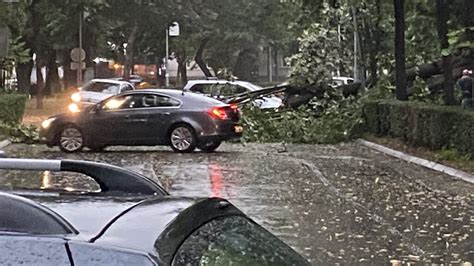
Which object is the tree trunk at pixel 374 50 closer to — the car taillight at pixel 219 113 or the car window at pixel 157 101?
the car taillight at pixel 219 113

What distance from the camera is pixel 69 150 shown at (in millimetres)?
24984

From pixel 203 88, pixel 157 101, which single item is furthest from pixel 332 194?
pixel 203 88

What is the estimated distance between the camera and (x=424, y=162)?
21.5 meters

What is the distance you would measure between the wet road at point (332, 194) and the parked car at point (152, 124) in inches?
14.9

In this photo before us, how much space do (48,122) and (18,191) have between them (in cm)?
2227

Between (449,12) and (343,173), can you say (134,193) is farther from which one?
(449,12)

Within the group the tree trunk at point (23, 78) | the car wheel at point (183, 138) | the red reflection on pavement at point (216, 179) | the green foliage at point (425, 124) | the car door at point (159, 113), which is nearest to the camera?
the red reflection on pavement at point (216, 179)

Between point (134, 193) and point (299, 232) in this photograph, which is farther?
point (299, 232)

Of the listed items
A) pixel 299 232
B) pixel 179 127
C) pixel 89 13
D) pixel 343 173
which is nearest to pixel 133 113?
pixel 179 127

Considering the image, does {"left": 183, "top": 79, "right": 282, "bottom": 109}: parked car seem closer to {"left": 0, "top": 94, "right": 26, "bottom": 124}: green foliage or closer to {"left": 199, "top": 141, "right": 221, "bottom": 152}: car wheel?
{"left": 0, "top": 94, "right": 26, "bottom": 124}: green foliage

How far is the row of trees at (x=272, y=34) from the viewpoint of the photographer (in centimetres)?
2866

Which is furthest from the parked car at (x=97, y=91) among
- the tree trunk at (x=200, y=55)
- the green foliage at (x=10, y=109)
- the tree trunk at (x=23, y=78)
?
the tree trunk at (x=200, y=55)

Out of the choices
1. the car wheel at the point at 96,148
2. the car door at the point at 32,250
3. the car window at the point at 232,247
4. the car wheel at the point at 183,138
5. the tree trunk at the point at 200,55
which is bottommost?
the car wheel at the point at 96,148

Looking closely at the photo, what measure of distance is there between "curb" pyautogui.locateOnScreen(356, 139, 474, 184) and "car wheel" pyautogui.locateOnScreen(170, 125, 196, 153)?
15.6 feet
